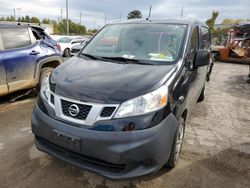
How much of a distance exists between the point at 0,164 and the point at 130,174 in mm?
1799

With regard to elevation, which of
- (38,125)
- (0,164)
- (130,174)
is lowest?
(0,164)

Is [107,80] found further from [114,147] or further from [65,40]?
[65,40]

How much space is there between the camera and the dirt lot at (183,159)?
8.97 feet

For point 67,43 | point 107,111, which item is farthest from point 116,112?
point 67,43

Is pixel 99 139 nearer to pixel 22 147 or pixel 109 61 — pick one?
pixel 109 61

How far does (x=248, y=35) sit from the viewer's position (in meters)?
13.9

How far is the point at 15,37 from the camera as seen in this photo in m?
5.05

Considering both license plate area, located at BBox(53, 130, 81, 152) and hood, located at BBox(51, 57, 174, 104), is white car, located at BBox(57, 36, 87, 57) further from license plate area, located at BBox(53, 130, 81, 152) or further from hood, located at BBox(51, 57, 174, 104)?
license plate area, located at BBox(53, 130, 81, 152)

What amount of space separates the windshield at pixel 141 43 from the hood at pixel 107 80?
0.97 ft

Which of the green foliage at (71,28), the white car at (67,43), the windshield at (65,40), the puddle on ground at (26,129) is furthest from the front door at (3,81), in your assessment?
the green foliage at (71,28)

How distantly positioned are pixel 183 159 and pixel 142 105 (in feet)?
4.64

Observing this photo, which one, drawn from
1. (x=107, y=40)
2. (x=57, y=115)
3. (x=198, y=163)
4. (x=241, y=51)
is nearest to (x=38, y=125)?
(x=57, y=115)

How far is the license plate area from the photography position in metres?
2.26

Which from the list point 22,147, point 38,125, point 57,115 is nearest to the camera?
point 57,115
